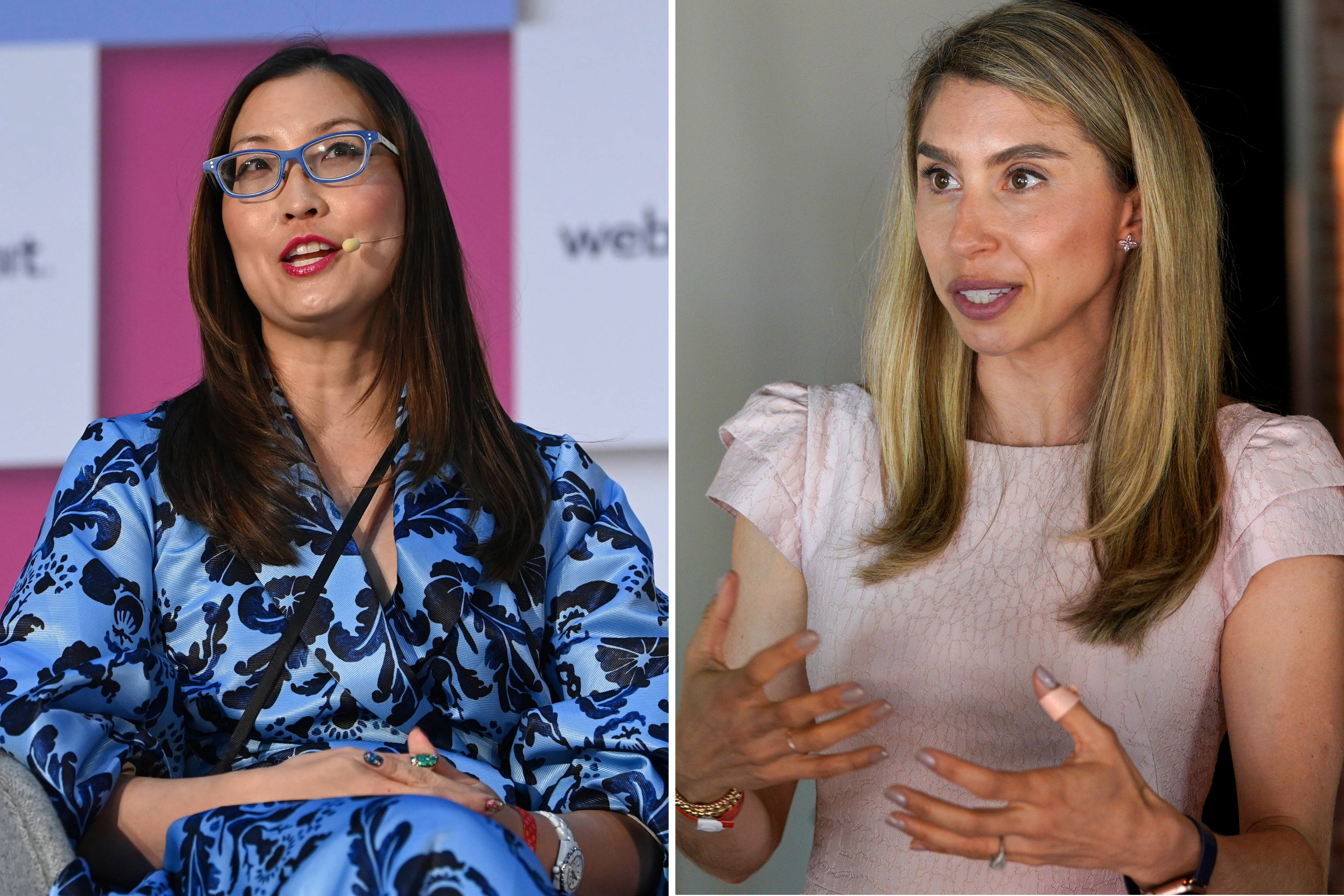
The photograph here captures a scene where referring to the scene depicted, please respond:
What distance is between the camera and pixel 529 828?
1.40 m

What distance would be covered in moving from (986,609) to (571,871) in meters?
0.54

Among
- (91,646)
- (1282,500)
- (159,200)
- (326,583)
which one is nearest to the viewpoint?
(1282,500)

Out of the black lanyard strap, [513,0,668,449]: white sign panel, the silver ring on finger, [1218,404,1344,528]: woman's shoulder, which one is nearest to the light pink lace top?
[1218,404,1344,528]: woman's shoulder

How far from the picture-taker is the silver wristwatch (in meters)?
1.40

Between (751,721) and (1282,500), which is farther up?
(1282,500)

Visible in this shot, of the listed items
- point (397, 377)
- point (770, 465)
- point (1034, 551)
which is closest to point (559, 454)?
point (397, 377)

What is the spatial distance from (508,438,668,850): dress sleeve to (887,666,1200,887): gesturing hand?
0.49 m

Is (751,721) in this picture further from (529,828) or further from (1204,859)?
(1204,859)

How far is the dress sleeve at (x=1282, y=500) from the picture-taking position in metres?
1.21

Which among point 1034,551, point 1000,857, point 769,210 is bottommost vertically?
point 1000,857

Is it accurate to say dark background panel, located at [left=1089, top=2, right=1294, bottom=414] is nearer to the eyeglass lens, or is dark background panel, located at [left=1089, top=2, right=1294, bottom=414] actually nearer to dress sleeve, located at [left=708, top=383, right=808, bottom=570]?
dress sleeve, located at [left=708, top=383, right=808, bottom=570]

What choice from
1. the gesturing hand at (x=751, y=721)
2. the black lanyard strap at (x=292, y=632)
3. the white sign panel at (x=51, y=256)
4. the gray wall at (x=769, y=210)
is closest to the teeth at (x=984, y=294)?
the gray wall at (x=769, y=210)

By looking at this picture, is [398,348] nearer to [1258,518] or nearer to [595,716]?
[595,716]

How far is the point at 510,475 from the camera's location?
1726 millimetres
